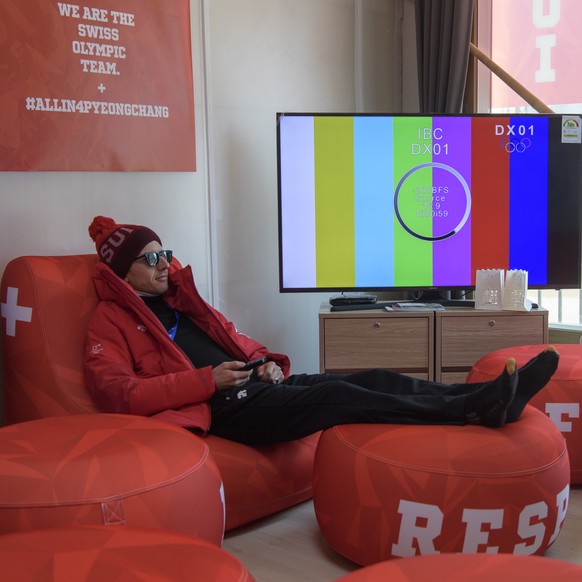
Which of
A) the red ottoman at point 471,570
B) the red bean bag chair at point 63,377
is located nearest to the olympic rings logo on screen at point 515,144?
the red bean bag chair at point 63,377

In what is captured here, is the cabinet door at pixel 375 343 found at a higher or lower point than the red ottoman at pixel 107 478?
higher

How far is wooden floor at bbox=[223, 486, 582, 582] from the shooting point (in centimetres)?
207

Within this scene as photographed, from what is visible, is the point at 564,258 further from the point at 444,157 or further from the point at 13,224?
the point at 13,224

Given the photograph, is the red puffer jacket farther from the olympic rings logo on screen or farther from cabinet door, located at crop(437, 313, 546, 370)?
the olympic rings logo on screen

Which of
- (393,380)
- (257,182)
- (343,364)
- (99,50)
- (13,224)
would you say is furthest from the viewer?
(257,182)

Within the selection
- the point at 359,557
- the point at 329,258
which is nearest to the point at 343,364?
the point at 329,258

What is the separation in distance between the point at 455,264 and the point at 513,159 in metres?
0.52

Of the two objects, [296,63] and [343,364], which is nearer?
[343,364]

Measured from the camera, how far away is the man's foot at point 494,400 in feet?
6.43

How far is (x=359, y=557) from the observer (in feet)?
6.64

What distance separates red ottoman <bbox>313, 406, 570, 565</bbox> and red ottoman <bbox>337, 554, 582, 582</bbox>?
0.60 metres

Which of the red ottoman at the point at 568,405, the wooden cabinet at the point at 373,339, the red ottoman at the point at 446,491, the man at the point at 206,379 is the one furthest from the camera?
the wooden cabinet at the point at 373,339

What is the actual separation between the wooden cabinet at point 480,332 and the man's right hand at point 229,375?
46.8 inches

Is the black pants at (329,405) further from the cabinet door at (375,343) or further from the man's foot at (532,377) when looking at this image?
the cabinet door at (375,343)
